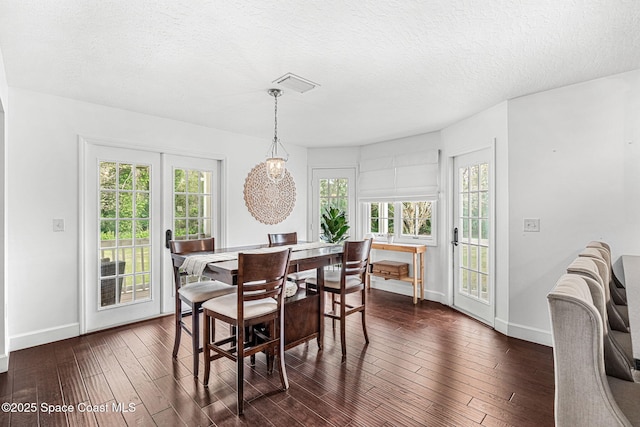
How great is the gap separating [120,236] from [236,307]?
2.25m

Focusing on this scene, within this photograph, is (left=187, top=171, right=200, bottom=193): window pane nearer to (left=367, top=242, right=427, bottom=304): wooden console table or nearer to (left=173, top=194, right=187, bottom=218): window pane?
(left=173, top=194, right=187, bottom=218): window pane

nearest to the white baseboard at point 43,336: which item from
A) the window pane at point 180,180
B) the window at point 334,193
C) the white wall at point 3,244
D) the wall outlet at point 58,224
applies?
the white wall at point 3,244

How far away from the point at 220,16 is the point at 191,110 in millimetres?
1956

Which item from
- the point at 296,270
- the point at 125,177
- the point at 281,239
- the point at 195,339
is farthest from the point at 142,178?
the point at 296,270

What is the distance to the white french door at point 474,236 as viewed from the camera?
361 centimetres

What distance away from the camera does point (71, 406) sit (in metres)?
2.12

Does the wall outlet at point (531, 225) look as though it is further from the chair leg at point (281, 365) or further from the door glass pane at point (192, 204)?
the door glass pane at point (192, 204)

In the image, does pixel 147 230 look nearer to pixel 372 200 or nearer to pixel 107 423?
pixel 107 423

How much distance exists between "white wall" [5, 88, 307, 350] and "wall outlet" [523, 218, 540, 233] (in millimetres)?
4259

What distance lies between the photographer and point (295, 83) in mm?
2799

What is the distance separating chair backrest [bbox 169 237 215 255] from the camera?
112 inches

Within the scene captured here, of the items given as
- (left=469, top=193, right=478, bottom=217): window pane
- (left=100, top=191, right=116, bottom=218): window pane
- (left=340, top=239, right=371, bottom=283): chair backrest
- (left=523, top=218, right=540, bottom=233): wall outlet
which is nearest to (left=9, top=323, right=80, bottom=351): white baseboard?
(left=100, top=191, right=116, bottom=218): window pane

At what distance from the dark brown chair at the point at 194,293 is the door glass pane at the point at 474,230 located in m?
2.83

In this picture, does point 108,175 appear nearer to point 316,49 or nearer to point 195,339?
point 195,339
